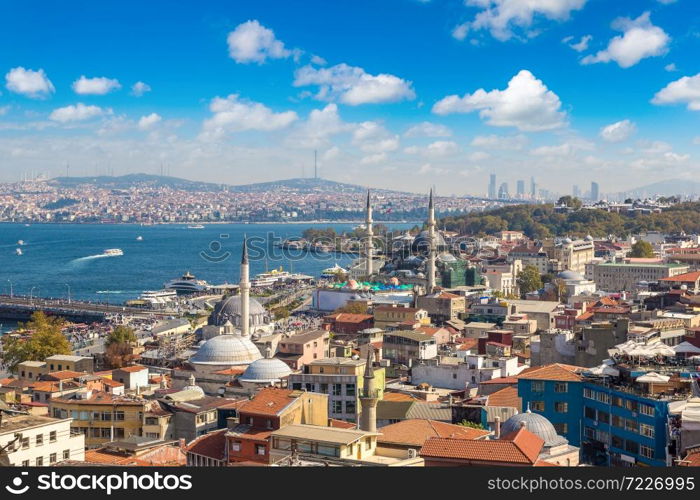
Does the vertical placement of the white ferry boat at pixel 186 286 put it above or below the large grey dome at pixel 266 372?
below

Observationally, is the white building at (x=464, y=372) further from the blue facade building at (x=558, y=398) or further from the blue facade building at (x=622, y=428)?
the blue facade building at (x=622, y=428)

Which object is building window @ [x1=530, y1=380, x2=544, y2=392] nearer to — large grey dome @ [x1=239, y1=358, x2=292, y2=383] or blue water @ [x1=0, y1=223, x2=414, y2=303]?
large grey dome @ [x1=239, y1=358, x2=292, y2=383]

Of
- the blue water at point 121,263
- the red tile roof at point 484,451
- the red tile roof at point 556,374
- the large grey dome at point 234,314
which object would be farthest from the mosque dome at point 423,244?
the red tile roof at point 484,451

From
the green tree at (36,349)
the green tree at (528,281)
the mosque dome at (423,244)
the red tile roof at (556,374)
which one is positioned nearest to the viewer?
the red tile roof at (556,374)

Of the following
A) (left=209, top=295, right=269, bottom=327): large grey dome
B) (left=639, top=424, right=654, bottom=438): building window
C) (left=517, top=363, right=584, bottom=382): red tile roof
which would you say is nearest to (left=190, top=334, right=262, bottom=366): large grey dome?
(left=209, top=295, right=269, bottom=327): large grey dome

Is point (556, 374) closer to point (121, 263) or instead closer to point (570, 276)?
point (570, 276)

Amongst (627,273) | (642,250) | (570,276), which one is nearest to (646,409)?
(570,276)
